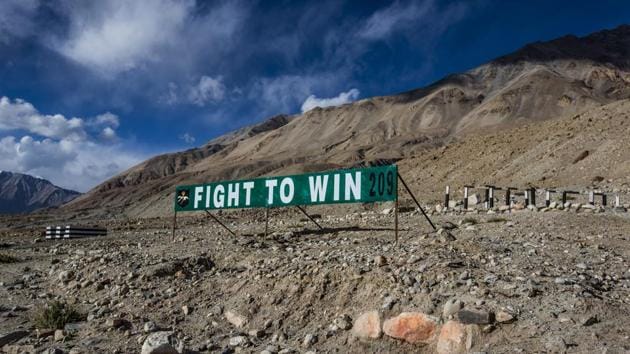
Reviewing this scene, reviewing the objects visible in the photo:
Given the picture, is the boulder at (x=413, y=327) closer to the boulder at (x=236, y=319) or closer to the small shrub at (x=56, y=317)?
the boulder at (x=236, y=319)

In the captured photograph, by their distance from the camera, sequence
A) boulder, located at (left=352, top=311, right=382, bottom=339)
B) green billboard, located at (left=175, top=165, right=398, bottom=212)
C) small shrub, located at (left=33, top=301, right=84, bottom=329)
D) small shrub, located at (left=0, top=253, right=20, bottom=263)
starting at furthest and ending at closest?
small shrub, located at (left=0, top=253, right=20, bottom=263)
green billboard, located at (left=175, top=165, right=398, bottom=212)
small shrub, located at (left=33, top=301, right=84, bottom=329)
boulder, located at (left=352, top=311, right=382, bottom=339)

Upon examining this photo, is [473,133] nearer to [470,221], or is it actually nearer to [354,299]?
[470,221]

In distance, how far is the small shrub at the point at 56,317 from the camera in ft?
26.4

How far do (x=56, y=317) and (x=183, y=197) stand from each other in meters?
10.3

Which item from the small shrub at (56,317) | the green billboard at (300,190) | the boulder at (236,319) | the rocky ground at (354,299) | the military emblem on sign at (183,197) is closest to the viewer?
the rocky ground at (354,299)

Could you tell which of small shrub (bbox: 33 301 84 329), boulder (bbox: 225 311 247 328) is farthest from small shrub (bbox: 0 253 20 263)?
boulder (bbox: 225 311 247 328)

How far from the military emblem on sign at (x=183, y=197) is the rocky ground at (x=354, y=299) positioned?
6001mm

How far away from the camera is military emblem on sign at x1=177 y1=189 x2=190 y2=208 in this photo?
18223 millimetres

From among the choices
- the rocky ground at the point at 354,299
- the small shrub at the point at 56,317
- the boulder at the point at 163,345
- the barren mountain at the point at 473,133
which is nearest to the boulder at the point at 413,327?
the rocky ground at the point at 354,299

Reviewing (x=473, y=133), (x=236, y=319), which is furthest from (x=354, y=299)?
(x=473, y=133)

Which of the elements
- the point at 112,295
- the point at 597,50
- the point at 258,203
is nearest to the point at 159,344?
the point at 112,295

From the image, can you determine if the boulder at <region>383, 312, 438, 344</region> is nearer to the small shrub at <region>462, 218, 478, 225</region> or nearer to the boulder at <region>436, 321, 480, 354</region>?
the boulder at <region>436, 321, 480, 354</region>

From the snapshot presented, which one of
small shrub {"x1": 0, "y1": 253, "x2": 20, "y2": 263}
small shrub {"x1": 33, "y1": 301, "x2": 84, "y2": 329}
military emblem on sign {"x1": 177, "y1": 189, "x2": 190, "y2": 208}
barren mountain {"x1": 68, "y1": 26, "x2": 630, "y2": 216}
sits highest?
barren mountain {"x1": 68, "y1": 26, "x2": 630, "y2": 216}

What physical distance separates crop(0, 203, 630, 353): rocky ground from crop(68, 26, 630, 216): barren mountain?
19293 mm
